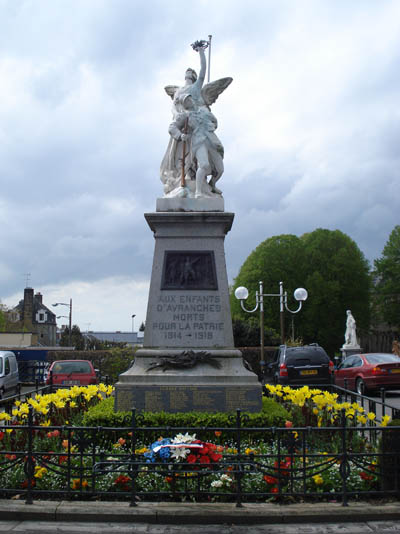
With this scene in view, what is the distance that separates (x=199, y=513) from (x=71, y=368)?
14124 mm

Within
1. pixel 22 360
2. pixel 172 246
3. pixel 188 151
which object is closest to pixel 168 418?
pixel 172 246

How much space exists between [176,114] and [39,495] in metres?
7.64

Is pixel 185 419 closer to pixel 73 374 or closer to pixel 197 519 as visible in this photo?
pixel 197 519

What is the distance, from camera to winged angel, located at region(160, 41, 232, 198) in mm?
11023

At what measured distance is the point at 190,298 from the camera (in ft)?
33.4

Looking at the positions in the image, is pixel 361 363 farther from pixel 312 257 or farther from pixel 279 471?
pixel 312 257

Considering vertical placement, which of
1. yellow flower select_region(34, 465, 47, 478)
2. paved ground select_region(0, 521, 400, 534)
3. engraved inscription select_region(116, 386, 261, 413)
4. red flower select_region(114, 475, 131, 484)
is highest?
engraved inscription select_region(116, 386, 261, 413)

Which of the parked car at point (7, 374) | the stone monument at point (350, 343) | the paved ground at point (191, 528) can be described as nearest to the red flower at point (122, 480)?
the paved ground at point (191, 528)

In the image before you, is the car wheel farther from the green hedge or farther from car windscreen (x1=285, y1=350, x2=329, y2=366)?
the green hedge

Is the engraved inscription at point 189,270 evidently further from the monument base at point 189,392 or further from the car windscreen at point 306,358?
the car windscreen at point 306,358

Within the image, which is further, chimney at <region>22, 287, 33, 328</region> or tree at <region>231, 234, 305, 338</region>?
chimney at <region>22, 287, 33, 328</region>

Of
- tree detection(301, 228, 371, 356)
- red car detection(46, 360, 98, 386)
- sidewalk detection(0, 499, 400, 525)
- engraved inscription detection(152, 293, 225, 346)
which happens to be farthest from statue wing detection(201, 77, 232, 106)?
tree detection(301, 228, 371, 356)

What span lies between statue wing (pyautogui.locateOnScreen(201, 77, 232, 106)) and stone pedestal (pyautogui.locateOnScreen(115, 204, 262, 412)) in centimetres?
261

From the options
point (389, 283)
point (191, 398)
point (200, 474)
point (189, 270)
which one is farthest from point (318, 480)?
point (389, 283)
